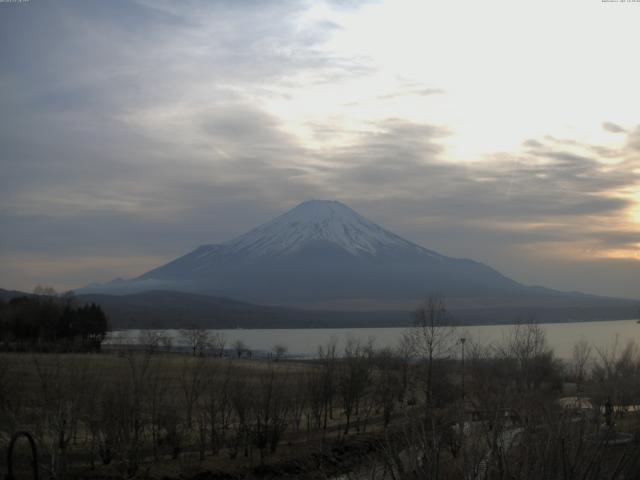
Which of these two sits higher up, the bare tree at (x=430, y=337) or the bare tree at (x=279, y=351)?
the bare tree at (x=430, y=337)

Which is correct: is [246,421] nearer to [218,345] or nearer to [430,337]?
[430,337]

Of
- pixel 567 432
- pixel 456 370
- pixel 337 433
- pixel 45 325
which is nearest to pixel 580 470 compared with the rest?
pixel 567 432

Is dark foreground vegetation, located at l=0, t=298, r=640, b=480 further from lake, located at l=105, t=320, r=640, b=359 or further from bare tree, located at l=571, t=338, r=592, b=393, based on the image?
lake, located at l=105, t=320, r=640, b=359

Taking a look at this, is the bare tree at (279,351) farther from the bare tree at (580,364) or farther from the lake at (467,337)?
the bare tree at (580,364)

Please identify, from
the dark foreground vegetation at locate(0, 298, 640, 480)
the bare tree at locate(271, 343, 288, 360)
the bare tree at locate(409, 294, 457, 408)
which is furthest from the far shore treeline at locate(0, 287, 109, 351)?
the dark foreground vegetation at locate(0, 298, 640, 480)

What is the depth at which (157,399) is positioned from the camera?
3344 centimetres

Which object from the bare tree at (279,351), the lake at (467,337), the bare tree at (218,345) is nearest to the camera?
the bare tree at (218,345)

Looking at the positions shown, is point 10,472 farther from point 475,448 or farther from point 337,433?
point 337,433

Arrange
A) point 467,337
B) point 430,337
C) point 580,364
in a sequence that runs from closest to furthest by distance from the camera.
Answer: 1. point 580,364
2. point 430,337
3. point 467,337

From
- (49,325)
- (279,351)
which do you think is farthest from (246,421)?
(279,351)

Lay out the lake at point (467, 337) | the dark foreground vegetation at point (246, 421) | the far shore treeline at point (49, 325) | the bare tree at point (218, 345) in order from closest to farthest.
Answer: the dark foreground vegetation at point (246, 421)
the far shore treeline at point (49, 325)
the bare tree at point (218, 345)
the lake at point (467, 337)

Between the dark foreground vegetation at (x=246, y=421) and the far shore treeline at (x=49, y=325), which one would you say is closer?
the dark foreground vegetation at (x=246, y=421)

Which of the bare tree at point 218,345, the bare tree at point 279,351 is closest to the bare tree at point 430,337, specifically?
the bare tree at point 218,345

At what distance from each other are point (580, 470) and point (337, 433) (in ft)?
87.9
